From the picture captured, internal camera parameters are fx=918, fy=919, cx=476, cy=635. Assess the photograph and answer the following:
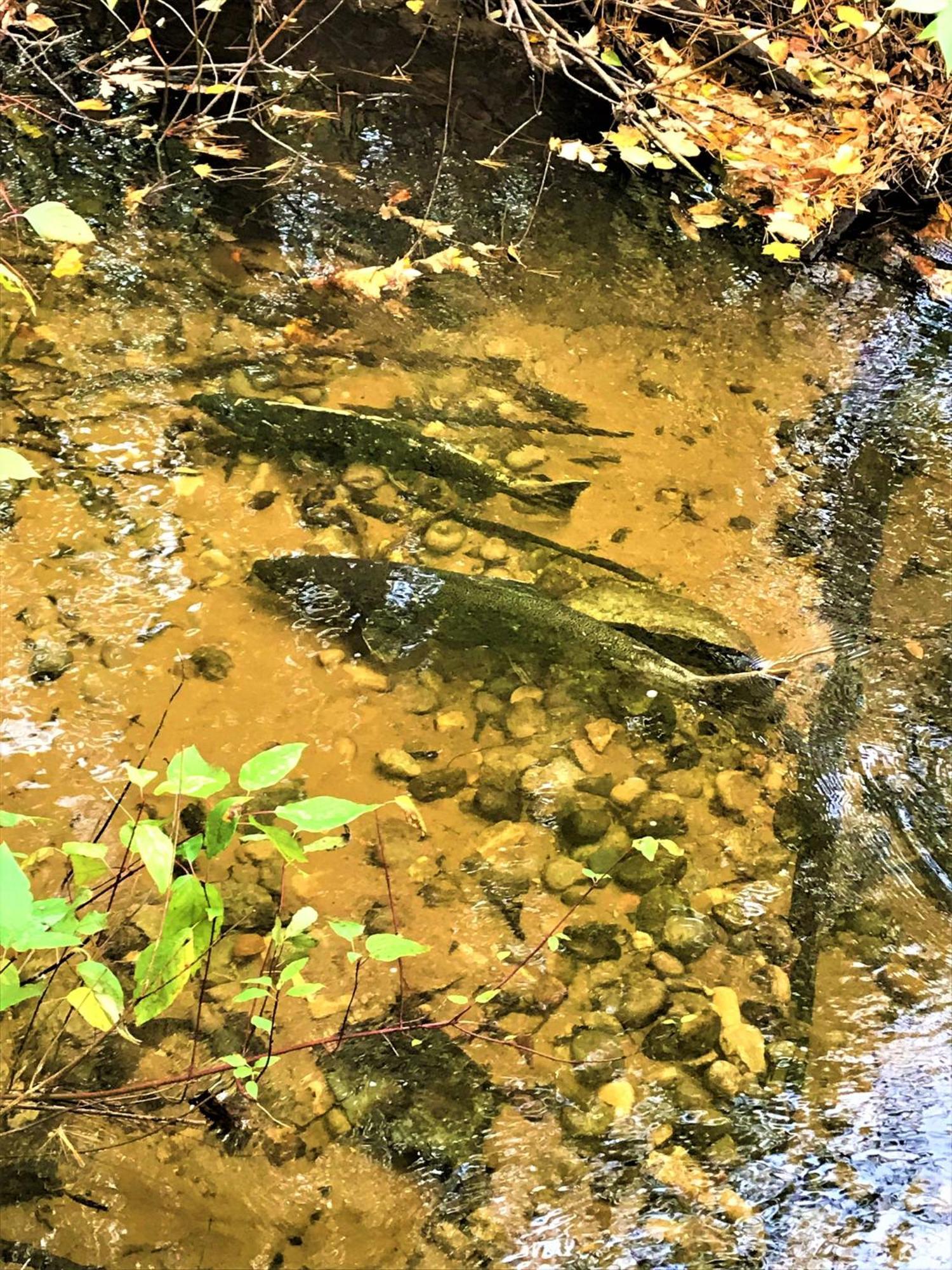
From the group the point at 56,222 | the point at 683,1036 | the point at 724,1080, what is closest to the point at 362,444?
the point at 56,222

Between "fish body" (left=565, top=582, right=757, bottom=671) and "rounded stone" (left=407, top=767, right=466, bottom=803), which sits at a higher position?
"fish body" (left=565, top=582, right=757, bottom=671)

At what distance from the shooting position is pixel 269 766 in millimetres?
1456

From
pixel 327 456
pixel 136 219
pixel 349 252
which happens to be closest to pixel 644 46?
pixel 349 252

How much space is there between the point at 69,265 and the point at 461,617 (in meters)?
2.38

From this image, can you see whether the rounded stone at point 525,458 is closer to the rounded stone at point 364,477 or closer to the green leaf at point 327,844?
the rounded stone at point 364,477

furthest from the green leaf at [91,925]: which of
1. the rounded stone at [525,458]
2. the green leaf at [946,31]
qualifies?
the rounded stone at [525,458]

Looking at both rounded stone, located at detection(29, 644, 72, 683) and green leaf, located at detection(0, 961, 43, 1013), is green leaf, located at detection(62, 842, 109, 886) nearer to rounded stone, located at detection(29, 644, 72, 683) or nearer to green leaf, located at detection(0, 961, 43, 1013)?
green leaf, located at detection(0, 961, 43, 1013)

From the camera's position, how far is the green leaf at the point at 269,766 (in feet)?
4.69

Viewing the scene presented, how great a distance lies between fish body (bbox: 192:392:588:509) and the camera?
3320 mm

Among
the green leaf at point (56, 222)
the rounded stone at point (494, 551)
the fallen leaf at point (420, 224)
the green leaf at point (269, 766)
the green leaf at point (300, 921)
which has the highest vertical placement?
the green leaf at point (56, 222)

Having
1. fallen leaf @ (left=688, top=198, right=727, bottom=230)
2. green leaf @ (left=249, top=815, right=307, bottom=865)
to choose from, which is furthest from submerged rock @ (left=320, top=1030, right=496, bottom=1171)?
fallen leaf @ (left=688, top=198, right=727, bottom=230)

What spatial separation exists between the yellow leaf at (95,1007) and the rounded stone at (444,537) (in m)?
1.85

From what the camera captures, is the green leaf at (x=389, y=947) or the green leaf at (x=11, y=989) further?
the green leaf at (x=389, y=947)

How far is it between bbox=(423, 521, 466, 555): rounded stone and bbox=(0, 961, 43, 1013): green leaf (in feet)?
6.28
